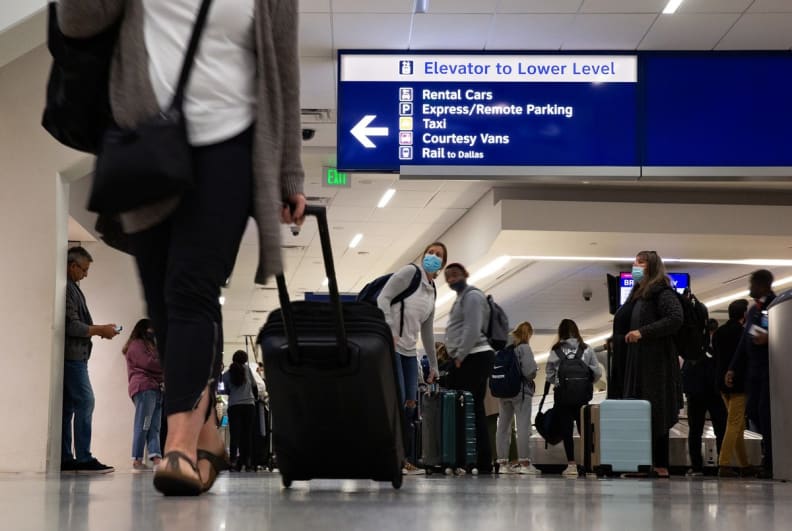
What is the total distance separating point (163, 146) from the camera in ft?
8.36

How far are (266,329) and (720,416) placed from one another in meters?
8.66

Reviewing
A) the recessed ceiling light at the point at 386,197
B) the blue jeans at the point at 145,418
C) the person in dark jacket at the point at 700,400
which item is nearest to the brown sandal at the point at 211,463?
the blue jeans at the point at 145,418

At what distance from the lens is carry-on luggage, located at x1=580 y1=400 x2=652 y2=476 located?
7.94 meters

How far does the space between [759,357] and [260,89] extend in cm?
680

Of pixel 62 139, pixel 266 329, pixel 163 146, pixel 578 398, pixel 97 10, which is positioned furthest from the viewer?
A: pixel 578 398

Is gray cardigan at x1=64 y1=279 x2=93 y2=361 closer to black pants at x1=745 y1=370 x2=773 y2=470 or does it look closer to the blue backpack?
the blue backpack

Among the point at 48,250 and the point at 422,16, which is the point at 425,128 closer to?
the point at 422,16

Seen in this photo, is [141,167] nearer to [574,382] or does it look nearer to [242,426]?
[574,382]

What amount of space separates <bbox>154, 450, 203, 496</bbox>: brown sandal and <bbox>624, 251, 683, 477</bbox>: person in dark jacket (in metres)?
5.56

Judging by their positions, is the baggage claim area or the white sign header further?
the white sign header

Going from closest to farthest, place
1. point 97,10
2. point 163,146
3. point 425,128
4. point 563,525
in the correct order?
point 563,525, point 163,146, point 97,10, point 425,128

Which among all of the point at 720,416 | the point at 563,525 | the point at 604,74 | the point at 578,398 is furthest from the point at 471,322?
the point at 563,525

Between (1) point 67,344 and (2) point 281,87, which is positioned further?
(1) point 67,344

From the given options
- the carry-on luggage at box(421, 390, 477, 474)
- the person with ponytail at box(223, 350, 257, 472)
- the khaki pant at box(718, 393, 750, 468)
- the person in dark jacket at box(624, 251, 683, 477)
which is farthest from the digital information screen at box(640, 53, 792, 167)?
the person with ponytail at box(223, 350, 257, 472)
